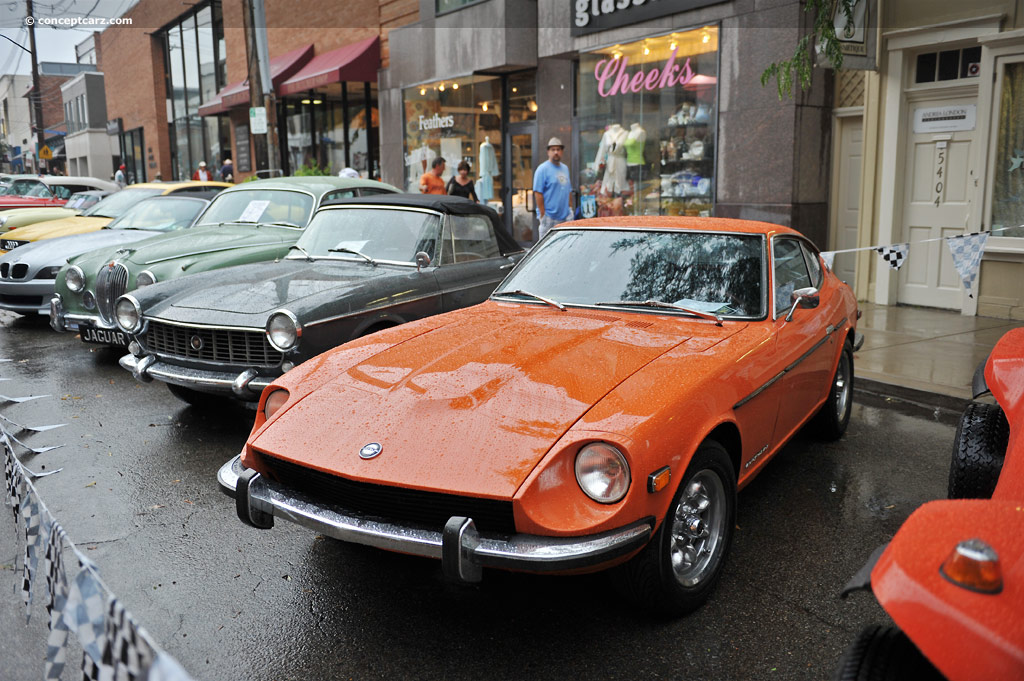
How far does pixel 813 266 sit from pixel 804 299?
1012 millimetres

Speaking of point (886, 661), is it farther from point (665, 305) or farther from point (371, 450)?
point (665, 305)

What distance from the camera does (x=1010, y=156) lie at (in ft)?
29.0

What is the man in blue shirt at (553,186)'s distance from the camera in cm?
1179

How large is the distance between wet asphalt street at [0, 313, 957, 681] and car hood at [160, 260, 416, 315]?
39.5 inches

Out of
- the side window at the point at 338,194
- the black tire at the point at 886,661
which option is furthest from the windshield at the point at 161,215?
the black tire at the point at 886,661

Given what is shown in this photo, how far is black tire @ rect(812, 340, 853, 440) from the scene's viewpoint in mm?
5320

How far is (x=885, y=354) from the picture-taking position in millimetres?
7707

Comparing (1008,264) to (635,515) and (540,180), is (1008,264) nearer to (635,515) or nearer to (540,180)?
(540,180)

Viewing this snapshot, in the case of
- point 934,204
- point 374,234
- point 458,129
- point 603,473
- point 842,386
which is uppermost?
point 458,129

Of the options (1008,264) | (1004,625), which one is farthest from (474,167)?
(1004,625)

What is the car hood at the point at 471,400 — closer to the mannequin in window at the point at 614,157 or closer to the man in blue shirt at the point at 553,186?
the man in blue shirt at the point at 553,186

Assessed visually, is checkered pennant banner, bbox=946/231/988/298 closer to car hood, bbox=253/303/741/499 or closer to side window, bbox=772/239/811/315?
side window, bbox=772/239/811/315

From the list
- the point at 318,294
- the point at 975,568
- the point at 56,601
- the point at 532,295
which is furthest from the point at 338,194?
the point at 975,568

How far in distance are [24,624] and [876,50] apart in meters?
9.73
